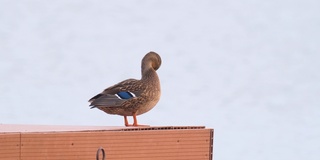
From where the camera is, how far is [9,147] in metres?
2.87

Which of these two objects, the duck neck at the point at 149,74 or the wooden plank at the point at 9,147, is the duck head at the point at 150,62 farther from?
the wooden plank at the point at 9,147

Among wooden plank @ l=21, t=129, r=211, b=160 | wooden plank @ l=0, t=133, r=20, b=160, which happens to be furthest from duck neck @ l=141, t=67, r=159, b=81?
wooden plank @ l=0, t=133, r=20, b=160

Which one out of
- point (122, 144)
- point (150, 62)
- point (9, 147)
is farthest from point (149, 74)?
point (9, 147)

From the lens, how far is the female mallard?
366 cm

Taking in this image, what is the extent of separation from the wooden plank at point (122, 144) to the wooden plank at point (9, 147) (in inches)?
0.9

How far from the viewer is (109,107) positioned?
12.1 ft

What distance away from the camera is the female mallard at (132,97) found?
3.66m

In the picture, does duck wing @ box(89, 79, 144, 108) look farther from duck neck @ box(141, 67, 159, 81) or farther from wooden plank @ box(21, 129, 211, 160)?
wooden plank @ box(21, 129, 211, 160)

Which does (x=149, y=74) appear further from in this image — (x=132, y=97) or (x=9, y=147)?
(x=9, y=147)

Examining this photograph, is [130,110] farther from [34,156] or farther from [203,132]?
[34,156]

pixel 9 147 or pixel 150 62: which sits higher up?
pixel 150 62

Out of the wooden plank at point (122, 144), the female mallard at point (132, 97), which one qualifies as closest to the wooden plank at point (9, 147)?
the wooden plank at point (122, 144)

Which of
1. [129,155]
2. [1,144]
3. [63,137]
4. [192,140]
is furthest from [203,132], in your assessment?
[1,144]

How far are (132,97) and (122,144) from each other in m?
0.67
